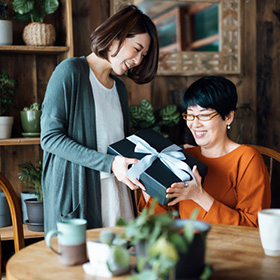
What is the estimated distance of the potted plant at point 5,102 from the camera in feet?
7.42

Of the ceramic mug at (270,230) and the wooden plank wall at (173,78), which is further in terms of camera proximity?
the wooden plank wall at (173,78)

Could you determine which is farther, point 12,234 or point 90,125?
point 12,234

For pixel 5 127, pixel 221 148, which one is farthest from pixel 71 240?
pixel 5 127

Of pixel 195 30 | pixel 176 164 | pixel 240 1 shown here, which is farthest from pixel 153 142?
pixel 240 1

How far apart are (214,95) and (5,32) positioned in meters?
1.27

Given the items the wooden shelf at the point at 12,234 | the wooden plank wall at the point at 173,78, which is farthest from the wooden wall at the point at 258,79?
the wooden shelf at the point at 12,234

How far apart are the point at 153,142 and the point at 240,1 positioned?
179 centimetres

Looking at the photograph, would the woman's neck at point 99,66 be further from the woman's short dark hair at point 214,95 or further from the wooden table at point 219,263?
the wooden table at point 219,263

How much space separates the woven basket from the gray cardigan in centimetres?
70

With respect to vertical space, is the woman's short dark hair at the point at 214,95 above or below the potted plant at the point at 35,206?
above

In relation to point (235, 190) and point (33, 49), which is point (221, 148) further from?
point (33, 49)

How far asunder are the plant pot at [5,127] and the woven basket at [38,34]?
17.2 inches

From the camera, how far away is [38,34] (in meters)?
2.28

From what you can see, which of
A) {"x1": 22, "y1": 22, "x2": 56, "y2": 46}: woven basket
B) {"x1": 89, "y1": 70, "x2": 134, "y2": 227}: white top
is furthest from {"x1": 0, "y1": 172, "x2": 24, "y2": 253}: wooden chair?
{"x1": 22, "y1": 22, "x2": 56, "y2": 46}: woven basket
